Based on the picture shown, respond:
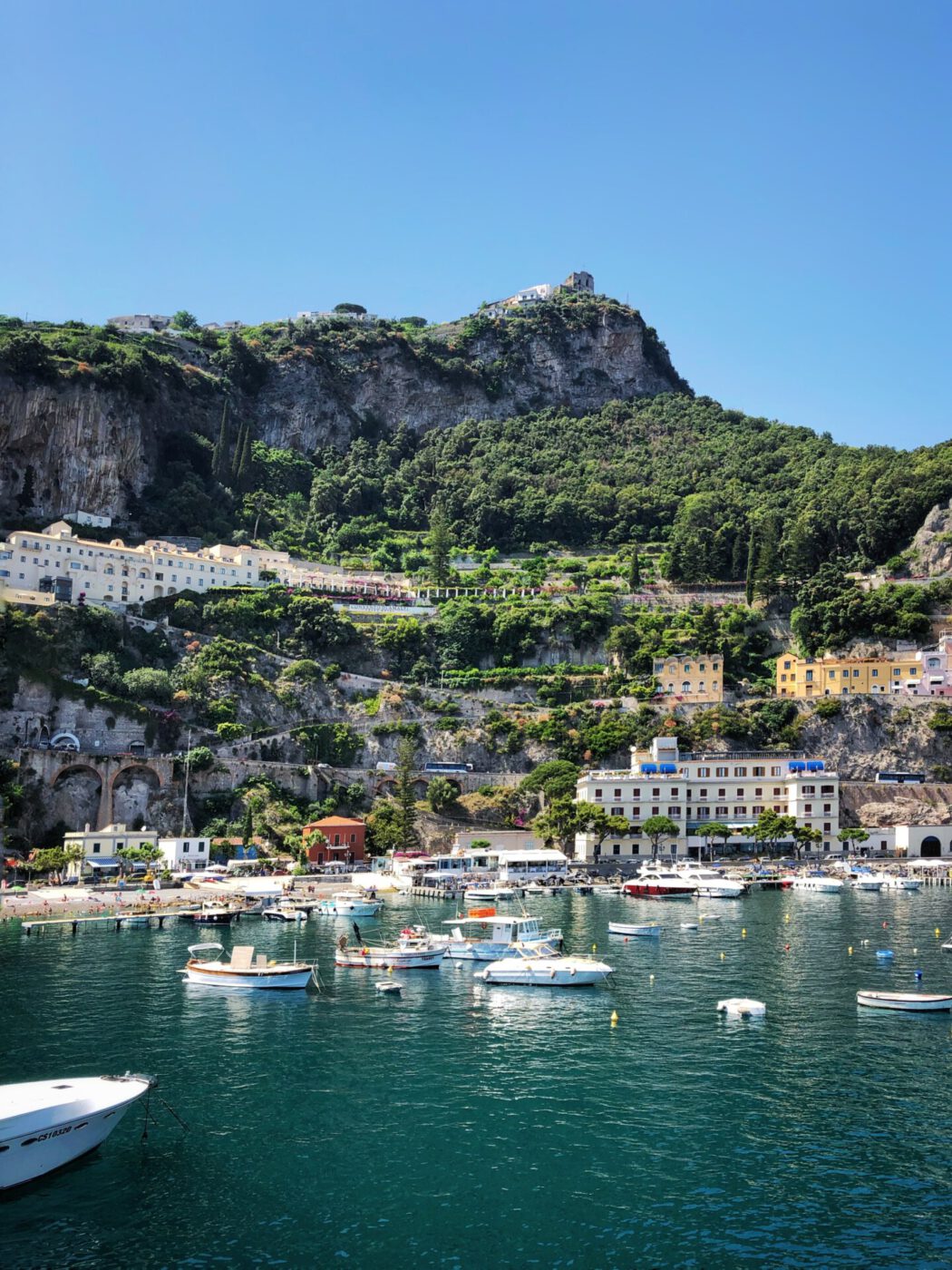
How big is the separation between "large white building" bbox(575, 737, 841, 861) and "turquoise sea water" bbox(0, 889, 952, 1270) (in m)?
44.8

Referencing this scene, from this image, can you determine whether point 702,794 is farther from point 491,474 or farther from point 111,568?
point 491,474

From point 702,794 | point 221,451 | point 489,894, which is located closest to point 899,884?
point 702,794

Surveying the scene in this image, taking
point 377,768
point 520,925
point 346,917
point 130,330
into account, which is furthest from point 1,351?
point 520,925

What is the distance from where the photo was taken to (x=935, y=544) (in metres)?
122

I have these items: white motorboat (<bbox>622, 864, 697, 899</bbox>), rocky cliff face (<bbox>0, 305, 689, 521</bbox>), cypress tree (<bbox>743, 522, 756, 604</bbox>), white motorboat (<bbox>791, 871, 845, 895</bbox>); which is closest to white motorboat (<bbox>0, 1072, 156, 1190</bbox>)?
white motorboat (<bbox>622, 864, 697, 899</bbox>)

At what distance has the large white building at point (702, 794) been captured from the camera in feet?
316

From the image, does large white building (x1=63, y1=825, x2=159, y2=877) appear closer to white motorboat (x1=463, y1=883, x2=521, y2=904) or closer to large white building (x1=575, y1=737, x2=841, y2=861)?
white motorboat (x1=463, y1=883, x2=521, y2=904)

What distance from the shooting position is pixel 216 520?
141m

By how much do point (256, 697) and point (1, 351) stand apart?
59663 millimetres

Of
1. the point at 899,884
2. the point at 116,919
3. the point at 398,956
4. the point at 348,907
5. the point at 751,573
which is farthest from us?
the point at 751,573

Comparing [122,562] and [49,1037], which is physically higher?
[122,562]

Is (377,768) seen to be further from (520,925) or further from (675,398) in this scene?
(675,398)

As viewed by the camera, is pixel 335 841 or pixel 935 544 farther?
pixel 935 544

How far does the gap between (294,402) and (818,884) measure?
122 metres
